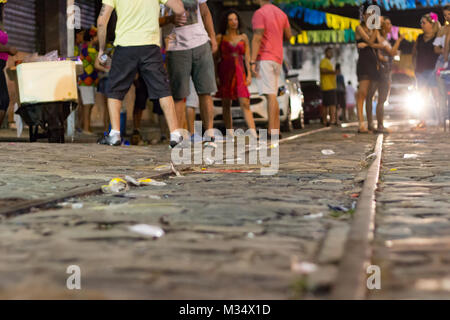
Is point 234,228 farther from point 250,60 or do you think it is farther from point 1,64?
point 250,60

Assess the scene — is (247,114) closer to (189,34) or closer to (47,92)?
(189,34)

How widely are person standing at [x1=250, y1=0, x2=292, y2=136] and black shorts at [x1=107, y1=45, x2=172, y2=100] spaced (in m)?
2.89

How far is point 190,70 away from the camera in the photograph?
976cm

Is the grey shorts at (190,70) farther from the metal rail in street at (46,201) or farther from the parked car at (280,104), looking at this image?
the parked car at (280,104)

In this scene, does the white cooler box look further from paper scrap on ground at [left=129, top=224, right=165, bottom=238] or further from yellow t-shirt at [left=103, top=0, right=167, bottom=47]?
paper scrap on ground at [left=129, top=224, right=165, bottom=238]

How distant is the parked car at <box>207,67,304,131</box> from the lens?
50.7ft

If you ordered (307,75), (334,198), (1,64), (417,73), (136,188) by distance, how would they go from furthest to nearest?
(307,75)
(417,73)
(1,64)
(136,188)
(334,198)

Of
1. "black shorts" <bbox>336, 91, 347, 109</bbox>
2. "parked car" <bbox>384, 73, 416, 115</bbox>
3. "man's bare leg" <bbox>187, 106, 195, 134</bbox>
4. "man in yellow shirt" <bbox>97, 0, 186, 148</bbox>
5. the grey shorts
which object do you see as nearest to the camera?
"man in yellow shirt" <bbox>97, 0, 186, 148</bbox>

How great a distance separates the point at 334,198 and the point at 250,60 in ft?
23.5

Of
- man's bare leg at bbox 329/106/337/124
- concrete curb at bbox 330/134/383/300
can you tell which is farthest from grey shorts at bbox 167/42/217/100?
man's bare leg at bbox 329/106/337/124

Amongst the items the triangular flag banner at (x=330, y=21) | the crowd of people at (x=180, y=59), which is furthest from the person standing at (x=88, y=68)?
the triangular flag banner at (x=330, y=21)

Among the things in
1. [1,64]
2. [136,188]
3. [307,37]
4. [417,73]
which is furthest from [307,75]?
[136,188]

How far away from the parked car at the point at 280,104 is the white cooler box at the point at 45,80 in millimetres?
5087
